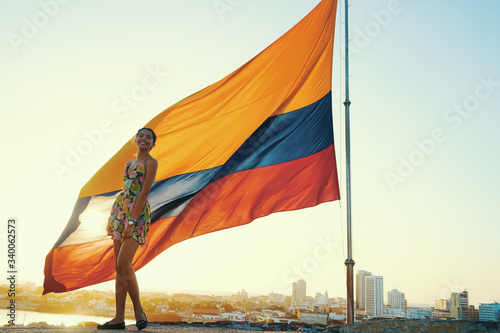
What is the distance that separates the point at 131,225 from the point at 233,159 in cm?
231

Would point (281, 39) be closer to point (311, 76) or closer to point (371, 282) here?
point (311, 76)

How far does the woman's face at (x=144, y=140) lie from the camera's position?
535cm

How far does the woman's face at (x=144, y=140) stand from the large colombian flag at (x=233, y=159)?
5.03 ft

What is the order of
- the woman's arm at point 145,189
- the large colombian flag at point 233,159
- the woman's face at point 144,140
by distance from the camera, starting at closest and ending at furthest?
1. the woman's arm at point 145,189
2. the woman's face at point 144,140
3. the large colombian flag at point 233,159

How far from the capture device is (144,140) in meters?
5.35

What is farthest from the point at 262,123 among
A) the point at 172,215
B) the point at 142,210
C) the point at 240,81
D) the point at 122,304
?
the point at 122,304

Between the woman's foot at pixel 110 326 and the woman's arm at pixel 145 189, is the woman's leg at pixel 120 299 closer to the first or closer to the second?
the woman's foot at pixel 110 326

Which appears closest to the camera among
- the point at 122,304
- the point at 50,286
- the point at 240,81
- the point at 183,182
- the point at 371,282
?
the point at 122,304

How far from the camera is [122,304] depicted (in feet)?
16.1

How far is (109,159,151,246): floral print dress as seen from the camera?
5.05 m

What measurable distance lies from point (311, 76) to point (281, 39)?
34.4 inches

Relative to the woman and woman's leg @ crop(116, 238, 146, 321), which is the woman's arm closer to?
the woman

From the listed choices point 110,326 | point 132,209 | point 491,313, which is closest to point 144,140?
point 132,209

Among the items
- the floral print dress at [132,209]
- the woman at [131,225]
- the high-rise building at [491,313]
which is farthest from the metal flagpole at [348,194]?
the floral print dress at [132,209]
